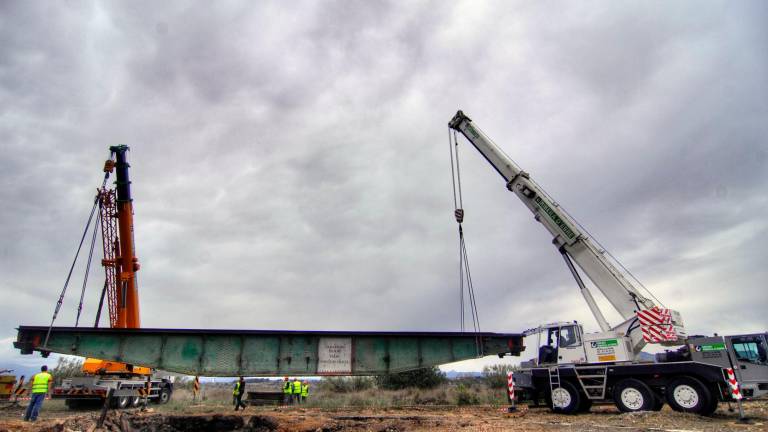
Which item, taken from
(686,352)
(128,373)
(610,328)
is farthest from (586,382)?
(128,373)

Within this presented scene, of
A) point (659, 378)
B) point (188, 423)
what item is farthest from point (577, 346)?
point (188, 423)

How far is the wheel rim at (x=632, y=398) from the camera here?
42.1 ft

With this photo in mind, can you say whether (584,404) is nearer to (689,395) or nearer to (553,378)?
(553,378)

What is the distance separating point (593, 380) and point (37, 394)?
1700cm

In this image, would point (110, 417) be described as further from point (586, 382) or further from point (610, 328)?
point (610, 328)

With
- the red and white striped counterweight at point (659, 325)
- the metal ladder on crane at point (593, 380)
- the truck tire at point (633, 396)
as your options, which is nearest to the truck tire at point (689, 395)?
the truck tire at point (633, 396)

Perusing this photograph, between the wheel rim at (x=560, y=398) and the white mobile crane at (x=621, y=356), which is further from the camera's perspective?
the wheel rim at (x=560, y=398)

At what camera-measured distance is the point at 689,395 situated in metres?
12.2

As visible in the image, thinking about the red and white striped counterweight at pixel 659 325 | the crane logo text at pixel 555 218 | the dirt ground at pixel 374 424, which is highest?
the crane logo text at pixel 555 218

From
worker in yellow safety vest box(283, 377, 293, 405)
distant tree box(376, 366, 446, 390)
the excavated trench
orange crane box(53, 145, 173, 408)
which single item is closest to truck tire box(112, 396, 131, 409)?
orange crane box(53, 145, 173, 408)

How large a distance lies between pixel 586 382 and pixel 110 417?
13.7 meters

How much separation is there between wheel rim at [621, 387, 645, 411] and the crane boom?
1.32 metres

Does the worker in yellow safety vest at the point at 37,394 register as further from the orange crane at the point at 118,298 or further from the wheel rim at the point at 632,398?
the wheel rim at the point at 632,398

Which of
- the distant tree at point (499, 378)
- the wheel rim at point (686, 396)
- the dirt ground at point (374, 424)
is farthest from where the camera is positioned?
the distant tree at point (499, 378)
